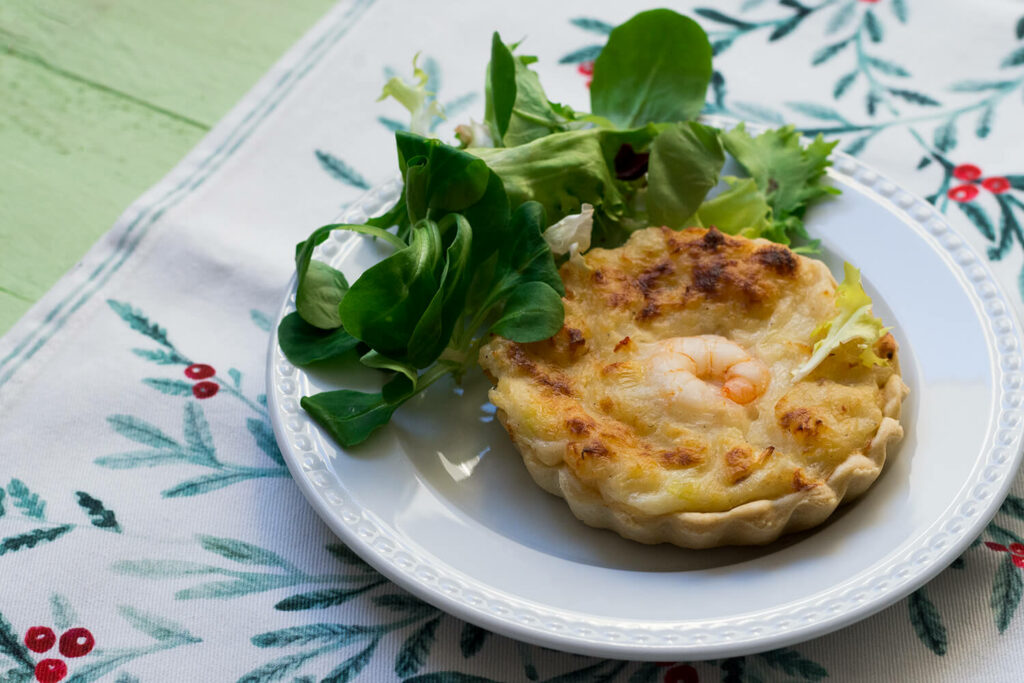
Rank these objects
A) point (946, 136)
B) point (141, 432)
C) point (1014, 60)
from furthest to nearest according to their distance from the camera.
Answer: point (1014, 60), point (946, 136), point (141, 432)

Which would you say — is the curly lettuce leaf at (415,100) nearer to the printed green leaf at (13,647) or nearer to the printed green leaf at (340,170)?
the printed green leaf at (340,170)

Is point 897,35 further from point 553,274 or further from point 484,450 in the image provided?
point 484,450

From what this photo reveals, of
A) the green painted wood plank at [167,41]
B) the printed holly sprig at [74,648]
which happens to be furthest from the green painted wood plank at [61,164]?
the printed holly sprig at [74,648]

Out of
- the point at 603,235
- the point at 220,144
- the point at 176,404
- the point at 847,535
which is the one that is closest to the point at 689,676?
the point at 847,535

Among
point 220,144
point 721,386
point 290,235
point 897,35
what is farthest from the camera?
point 897,35

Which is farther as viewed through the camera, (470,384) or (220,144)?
(220,144)

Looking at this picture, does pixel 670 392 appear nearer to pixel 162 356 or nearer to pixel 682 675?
pixel 682 675

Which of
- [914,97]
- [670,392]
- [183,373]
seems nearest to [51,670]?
[183,373]
